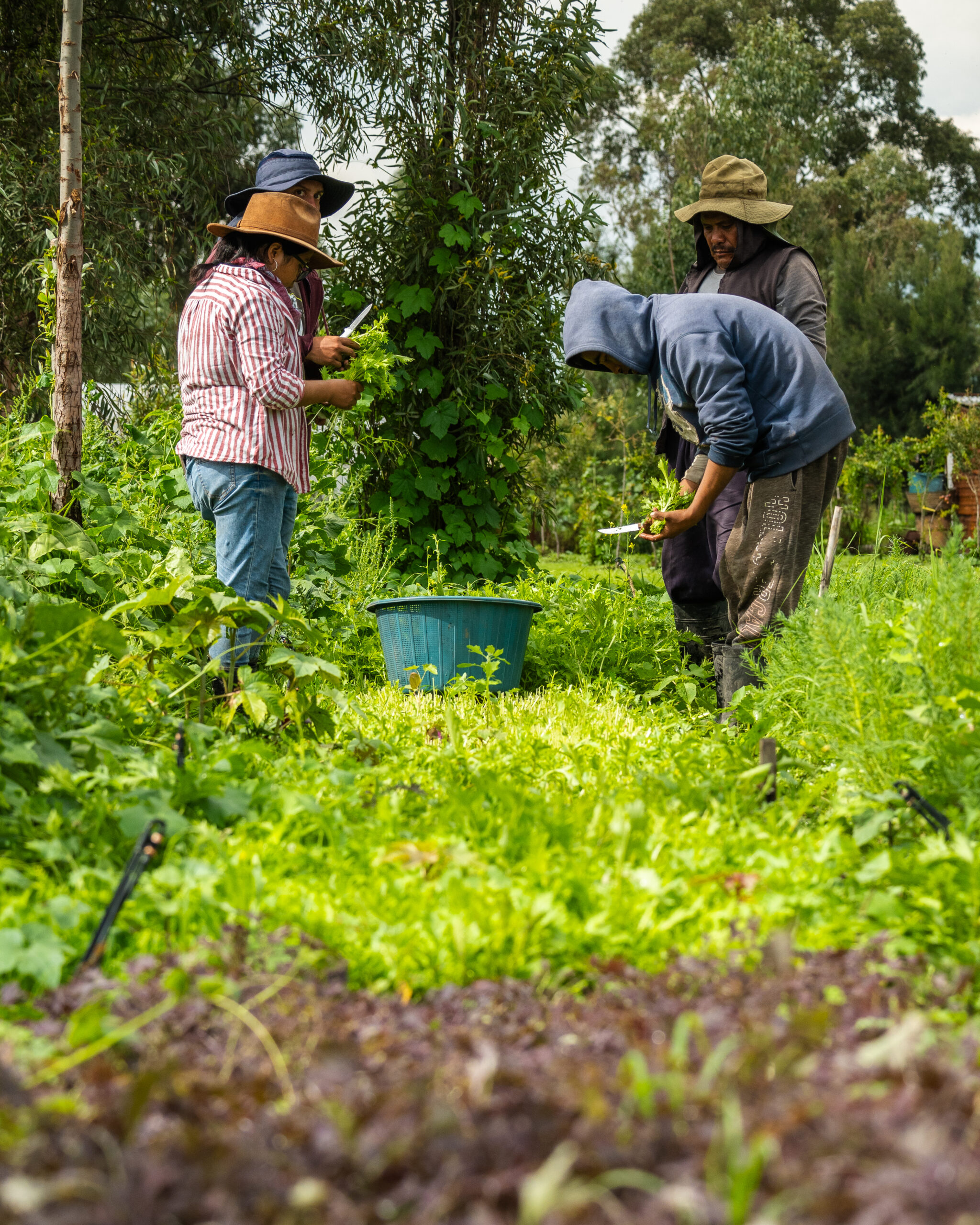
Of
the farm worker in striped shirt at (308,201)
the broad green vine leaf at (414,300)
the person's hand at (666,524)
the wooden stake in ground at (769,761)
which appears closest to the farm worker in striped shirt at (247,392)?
the farm worker in striped shirt at (308,201)

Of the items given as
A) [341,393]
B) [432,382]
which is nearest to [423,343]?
[432,382]

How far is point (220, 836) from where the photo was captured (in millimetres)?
1864

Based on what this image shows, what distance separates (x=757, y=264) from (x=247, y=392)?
→ 6.24 ft

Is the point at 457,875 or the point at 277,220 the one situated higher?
the point at 277,220

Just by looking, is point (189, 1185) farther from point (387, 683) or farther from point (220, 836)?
point (387, 683)

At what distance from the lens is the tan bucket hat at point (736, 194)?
142 inches

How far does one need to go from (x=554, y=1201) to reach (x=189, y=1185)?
0.98 feet

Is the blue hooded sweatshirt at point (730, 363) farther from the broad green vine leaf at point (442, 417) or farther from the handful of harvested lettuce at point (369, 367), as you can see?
the broad green vine leaf at point (442, 417)

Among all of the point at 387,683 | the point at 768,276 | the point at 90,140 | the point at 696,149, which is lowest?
the point at 387,683

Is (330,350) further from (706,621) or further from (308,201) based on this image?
(706,621)

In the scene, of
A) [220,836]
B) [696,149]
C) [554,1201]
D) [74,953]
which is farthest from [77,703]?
[696,149]

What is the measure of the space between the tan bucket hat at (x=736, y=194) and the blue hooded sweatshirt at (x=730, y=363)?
1.50 ft

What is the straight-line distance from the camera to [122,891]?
1.55 meters

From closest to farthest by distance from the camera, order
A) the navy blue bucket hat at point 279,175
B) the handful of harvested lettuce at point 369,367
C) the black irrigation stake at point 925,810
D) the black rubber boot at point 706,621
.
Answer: the black irrigation stake at point 925,810 < the navy blue bucket hat at point 279,175 < the black rubber boot at point 706,621 < the handful of harvested lettuce at point 369,367
